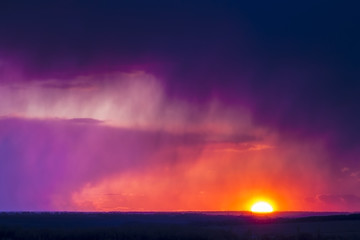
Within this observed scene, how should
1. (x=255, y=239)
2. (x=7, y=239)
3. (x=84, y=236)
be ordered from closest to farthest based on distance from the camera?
1. (x=255, y=239)
2. (x=7, y=239)
3. (x=84, y=236)

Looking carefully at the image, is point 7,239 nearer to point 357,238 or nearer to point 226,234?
point 226,234

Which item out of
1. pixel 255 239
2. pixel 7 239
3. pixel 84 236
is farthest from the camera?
pixel 84 236

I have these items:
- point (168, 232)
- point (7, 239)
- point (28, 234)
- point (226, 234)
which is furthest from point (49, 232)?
point (226, 234)

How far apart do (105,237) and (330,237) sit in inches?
947

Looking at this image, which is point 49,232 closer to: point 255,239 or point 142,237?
point 142,237

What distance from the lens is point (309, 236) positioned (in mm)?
62531

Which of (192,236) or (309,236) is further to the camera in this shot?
(192,236)

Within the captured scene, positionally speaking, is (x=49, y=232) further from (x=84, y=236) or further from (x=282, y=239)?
(x=282, y=239)

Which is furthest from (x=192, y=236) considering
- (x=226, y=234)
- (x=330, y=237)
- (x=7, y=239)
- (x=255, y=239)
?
(x=7, y=239)

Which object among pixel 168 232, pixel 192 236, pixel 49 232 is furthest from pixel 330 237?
pixel 49 232

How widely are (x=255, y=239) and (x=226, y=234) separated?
8.19 metres

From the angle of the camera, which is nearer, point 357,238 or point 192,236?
point 357,238

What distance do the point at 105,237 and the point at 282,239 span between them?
20.2 m

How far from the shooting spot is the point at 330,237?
6262 cm
